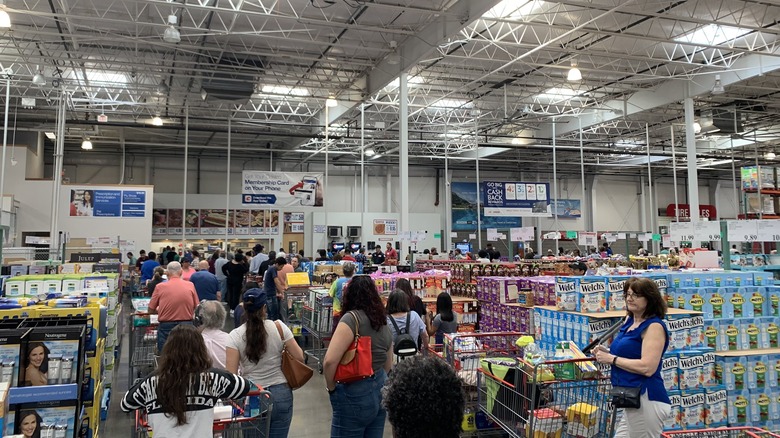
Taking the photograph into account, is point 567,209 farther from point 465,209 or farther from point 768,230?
point 768,230

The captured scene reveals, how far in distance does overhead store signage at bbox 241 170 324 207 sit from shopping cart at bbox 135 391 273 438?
41.6 ft

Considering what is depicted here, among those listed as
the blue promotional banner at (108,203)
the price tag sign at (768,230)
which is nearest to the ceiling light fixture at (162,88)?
the blue promotional banner at (108,203)

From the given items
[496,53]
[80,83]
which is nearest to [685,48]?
[496,53]

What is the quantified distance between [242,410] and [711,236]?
784cm

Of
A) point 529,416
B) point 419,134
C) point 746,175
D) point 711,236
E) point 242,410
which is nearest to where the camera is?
point 242,410

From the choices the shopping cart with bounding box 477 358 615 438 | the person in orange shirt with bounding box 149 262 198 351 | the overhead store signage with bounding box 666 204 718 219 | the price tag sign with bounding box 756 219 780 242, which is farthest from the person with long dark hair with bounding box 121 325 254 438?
the overhead store signage with bounding box 666 204 718 219

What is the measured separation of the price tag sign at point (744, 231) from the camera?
7254 mm

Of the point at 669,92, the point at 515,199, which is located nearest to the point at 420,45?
the point at 515,199

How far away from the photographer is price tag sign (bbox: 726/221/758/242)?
725 cm

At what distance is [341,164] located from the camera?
2703 centimetres

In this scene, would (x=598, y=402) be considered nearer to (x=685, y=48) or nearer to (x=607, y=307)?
(x=607, y=307)

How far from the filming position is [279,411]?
329 cm

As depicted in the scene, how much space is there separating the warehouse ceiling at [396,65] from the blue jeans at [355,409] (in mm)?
8183

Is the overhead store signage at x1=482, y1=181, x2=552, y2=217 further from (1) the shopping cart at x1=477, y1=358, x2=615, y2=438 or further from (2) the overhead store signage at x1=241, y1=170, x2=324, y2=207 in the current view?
(1) the shopping cart at x1=477, y1=358, x2=615, y2=438
